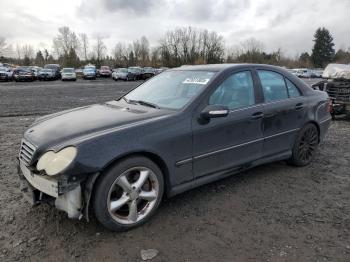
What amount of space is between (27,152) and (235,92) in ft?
8.00

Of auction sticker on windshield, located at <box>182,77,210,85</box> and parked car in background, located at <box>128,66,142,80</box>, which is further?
parked car in background, located at <box>128,66,142,80</box>

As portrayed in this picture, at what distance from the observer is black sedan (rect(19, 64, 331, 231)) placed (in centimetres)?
301

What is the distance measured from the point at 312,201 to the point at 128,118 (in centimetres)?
233

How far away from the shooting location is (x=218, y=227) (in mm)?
3367

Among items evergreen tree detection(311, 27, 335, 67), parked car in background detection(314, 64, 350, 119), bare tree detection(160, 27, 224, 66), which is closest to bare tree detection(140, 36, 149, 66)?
bare tree detection(160, 27, 224, 66)

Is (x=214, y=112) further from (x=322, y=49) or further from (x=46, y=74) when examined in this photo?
(x=322, y=49)

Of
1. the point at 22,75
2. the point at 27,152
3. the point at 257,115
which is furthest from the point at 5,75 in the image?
the point at 257,115

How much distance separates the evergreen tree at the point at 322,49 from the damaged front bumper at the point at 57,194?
311 ft

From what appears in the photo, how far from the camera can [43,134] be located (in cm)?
342

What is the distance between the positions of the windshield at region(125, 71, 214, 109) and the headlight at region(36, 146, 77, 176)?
1.31m

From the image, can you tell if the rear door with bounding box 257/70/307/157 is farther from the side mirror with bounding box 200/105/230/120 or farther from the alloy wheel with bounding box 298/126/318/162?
the side mirror with bounding box 200/105/230/120

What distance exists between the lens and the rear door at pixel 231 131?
146 inches

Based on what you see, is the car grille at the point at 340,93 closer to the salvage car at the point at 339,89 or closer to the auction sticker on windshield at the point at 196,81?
the salvage car at the point at 339,89

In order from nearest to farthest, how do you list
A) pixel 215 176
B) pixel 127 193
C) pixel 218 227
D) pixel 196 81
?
pixel 127 193
pixel 218 227
pixel 215 176
pixel 196 81
